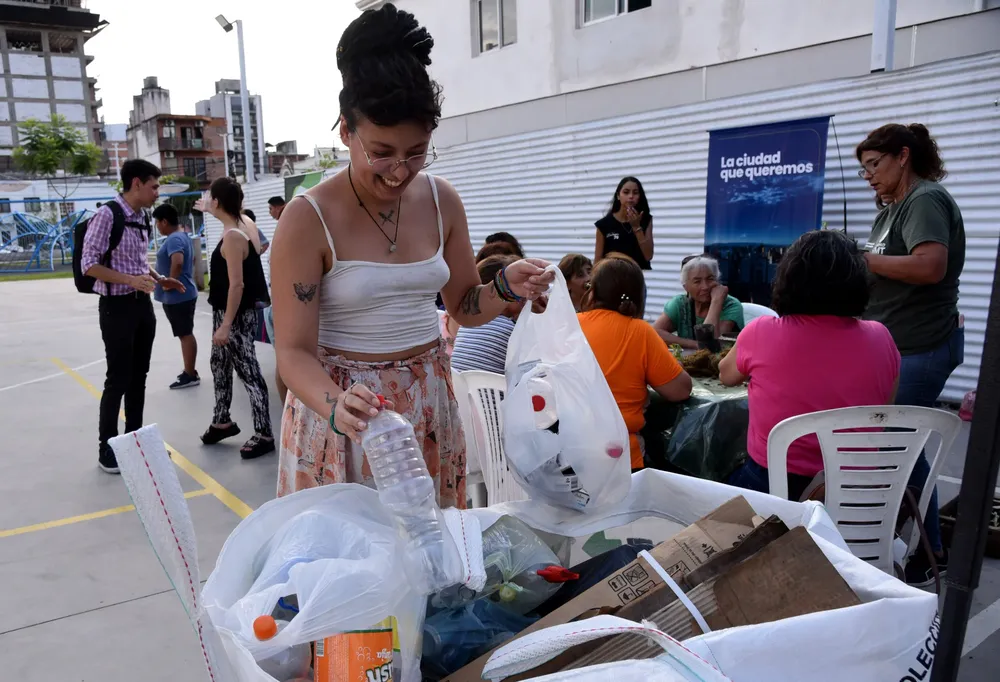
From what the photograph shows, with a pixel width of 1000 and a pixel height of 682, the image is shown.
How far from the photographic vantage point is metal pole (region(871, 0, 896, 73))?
5.73 m

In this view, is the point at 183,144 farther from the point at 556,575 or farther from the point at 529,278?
the point at 556,575

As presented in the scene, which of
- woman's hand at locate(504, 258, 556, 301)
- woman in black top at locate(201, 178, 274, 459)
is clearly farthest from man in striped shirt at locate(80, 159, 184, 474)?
woman's hand at locate(504, 258, 556, 301)

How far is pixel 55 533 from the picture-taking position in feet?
12.5

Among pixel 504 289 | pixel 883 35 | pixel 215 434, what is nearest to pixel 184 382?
pixel 215 434

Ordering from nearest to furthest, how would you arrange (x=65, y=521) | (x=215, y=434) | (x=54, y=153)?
(x=65, y=521)
(x=215, y=434)
(x=54, y=153)

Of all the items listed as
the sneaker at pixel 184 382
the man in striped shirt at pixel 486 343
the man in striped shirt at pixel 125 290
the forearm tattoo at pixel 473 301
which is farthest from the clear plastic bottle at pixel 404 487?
the sneaker at pixel 184 382

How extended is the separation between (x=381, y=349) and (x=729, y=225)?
5544 millimetres

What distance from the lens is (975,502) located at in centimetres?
140

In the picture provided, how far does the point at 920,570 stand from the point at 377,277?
2.45m

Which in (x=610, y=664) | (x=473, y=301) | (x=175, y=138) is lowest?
(x=610, y=664)

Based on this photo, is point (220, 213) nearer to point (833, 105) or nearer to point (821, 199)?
point (821, 199)

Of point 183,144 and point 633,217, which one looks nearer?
point 633,217

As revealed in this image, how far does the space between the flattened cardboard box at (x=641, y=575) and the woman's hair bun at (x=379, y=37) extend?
1.06m

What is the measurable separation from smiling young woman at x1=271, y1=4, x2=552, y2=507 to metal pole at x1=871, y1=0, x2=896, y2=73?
18.3ft
